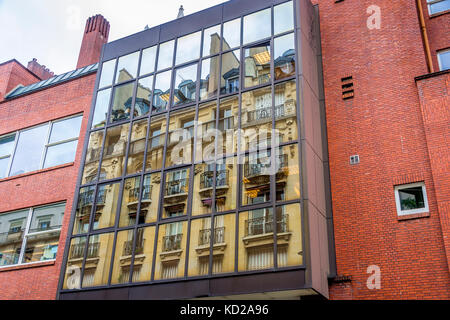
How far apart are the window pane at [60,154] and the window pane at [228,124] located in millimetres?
7092

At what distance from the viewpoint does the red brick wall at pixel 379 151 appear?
13.5 m

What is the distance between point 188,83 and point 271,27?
315 cm

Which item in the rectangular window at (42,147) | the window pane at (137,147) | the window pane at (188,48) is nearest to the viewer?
the window pane at (137,147)

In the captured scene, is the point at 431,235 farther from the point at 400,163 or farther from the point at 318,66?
the point at 318,66

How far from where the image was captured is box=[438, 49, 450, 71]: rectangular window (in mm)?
16531

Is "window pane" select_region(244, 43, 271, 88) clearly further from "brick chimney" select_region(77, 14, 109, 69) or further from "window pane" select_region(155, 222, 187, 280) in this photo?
"brick chimney" select_region(77, 14, 109, 69)

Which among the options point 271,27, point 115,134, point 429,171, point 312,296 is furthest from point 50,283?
point 429,171

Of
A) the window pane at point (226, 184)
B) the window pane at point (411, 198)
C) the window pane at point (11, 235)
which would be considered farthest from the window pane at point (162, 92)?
the window pane at point (411, 198)

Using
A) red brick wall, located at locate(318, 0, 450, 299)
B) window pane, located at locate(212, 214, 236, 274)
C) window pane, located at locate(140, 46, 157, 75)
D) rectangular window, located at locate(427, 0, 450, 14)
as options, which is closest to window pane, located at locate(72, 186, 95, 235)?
window pane, located at locate(140, 46, 157, 75)

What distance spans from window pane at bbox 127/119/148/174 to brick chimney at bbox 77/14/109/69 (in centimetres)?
1141

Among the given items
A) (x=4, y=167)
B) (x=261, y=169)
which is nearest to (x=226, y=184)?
(x=261, y=169)

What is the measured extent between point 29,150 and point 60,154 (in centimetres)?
179

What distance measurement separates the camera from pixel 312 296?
1341cm

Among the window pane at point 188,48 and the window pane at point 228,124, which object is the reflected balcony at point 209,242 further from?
the window pane at point 188,48
